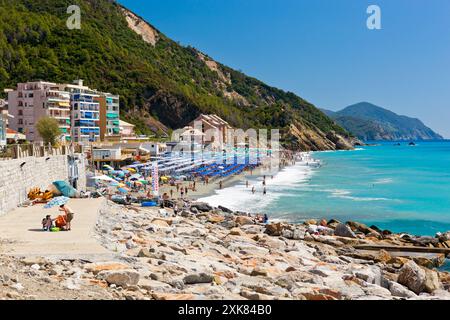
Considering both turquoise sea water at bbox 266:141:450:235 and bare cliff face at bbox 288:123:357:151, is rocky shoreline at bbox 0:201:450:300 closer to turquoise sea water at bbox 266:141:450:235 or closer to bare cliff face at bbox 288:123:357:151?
turquoise sea water at bbox 266:141:450:235

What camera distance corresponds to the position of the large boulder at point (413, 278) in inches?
547

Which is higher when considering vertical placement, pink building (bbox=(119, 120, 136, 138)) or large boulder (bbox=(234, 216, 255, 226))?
pink building (bbox=(119, 120, 136, 138))

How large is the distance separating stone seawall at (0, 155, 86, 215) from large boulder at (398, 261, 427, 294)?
12.9m

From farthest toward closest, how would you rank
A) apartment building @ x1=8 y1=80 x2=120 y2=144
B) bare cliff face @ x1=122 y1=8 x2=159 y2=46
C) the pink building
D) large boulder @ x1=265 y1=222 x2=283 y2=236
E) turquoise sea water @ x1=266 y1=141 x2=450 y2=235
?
bare cliff face @ x1=122 y1=8 x2=159 y2=46, the pink building, apartment building @ x1=8 y1=80 x2=120 y2=144, turquoise sea water @ x1=266 y1=141 x2=450 y2=235, large boulder @ x1=265 y1=222 x2=283 y2=236

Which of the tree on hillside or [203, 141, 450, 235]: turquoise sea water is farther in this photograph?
the tree on hillside

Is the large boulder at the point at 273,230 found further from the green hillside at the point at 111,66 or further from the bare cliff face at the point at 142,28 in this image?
the bare cliff face at the point at 142,28

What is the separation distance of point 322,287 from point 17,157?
46.1 ft

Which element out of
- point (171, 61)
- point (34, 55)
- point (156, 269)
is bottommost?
point (156, 269)

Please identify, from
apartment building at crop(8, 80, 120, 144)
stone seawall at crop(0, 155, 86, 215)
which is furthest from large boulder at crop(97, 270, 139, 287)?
apartment building at crop(8, 80, 120, 144)

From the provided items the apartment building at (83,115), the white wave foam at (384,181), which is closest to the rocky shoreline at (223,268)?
the white wave foam at (384,181)

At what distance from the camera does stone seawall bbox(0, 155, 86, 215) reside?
1705 centimetres
